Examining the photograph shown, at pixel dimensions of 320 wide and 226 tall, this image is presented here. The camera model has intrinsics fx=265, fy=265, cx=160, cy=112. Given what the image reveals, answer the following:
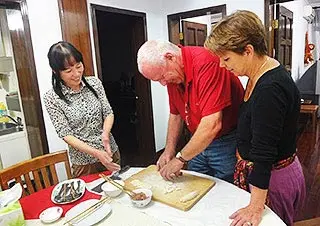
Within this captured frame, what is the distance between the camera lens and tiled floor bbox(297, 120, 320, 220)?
7.54ft

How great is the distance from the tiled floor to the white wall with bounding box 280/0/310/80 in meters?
1.23

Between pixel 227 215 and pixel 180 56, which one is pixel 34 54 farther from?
pixel 227 215

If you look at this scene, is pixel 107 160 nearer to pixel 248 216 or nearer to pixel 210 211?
pixel 210 211

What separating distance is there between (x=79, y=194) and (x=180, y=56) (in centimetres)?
81

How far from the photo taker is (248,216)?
938mm

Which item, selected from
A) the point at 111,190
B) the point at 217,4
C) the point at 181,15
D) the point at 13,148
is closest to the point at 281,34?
the point at 217,4

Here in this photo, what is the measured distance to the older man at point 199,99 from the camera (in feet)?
3.93

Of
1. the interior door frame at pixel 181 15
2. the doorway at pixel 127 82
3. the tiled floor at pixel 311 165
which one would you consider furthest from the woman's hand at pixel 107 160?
the interior door frame at pixel 181 15

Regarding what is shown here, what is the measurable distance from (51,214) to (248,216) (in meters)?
0.76

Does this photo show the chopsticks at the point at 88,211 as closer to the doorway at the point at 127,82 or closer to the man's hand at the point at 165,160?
the man's hand at the point at 165,160

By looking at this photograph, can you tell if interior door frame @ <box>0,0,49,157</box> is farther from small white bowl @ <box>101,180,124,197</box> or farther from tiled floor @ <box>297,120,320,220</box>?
tiled floor @ <box>297,120,320,220</box>

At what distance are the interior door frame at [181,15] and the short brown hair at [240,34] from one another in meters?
2.32

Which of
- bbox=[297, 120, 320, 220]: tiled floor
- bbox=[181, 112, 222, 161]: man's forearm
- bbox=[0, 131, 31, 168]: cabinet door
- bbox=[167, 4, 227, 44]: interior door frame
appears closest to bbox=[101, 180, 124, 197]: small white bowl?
bbox=[181, 112, 222, 161]: man's forearm

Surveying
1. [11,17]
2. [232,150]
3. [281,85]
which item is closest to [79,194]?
[232,150]
